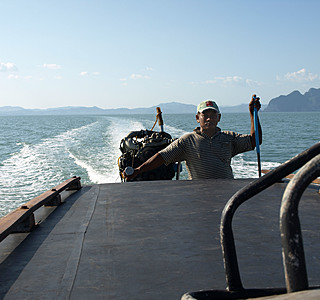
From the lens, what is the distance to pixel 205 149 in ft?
14.3

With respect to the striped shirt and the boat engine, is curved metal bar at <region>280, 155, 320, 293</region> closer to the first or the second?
the striped shirt

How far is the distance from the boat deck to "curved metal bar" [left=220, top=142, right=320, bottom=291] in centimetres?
55

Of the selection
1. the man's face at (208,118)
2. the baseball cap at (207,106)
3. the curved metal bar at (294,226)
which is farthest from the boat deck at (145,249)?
the baseball cap at (207,106)

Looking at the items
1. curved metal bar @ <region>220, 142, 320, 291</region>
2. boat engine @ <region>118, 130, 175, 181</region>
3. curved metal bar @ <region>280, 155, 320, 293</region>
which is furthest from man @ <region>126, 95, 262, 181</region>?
curved metal bar @ <region>280, 155, 320, 293</region>

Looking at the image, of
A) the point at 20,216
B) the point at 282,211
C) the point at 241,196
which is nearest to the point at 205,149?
the point at 20,216

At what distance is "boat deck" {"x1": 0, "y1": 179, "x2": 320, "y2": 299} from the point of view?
176 centimetres

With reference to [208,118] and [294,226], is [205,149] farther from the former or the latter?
[294,226]

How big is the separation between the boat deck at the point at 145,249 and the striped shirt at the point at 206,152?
2.91 feet

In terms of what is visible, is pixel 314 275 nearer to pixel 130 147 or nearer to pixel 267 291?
pixel 267 291

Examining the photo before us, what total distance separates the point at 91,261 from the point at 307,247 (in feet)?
3.59

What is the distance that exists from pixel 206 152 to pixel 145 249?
89.9 inches

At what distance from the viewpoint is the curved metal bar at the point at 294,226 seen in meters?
0.83

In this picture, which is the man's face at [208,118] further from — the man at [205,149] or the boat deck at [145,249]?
the boat deck at [145,249]

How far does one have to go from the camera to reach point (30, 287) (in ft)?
5.96
